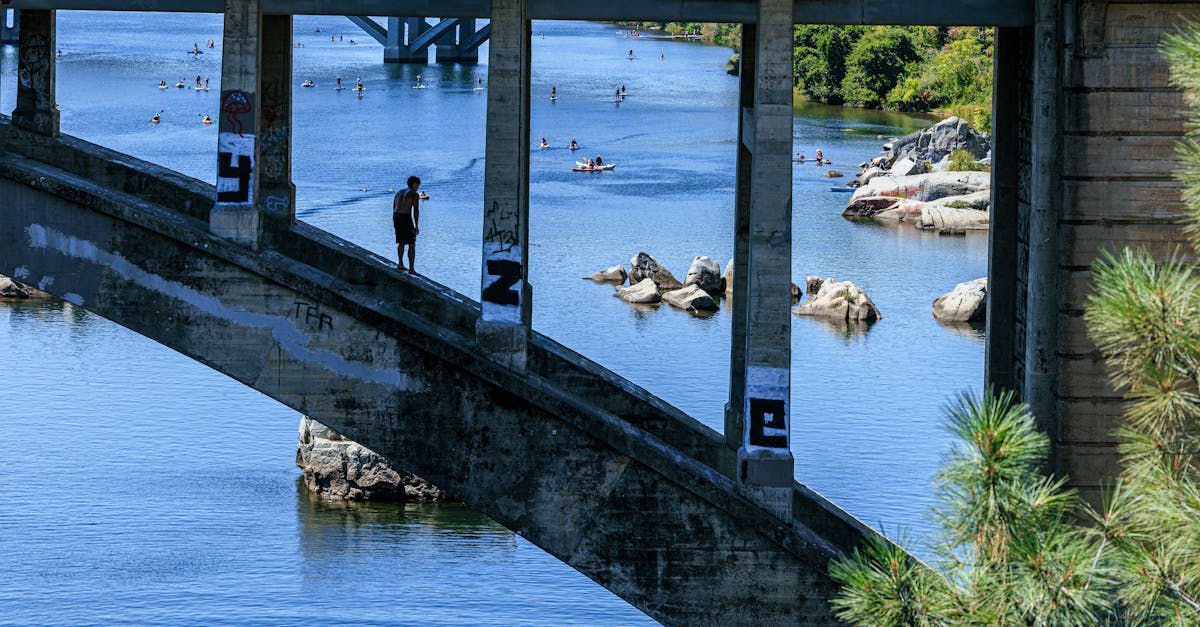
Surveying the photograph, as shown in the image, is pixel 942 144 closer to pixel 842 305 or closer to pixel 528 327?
pixel 842 305

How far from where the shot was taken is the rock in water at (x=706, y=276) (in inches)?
2489

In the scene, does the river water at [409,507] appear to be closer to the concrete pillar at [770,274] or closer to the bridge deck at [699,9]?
the concrete pillar at [770,274]

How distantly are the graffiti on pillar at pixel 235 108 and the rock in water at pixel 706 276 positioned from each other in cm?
4116

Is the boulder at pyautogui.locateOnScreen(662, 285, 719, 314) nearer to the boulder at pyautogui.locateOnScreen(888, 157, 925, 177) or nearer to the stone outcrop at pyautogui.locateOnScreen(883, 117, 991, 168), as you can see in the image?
the boulder at pyautogui.locateOnScreen(888, 157, 925, 177)

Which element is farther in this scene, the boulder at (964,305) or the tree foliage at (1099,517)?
the boulder at (964,305)

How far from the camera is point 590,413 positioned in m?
22.4

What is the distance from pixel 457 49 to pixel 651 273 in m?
94.7

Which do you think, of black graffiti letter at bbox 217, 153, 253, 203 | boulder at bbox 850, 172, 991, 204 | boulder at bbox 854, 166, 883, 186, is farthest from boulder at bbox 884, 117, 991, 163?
black graffiti letter at bbox 217, 153, 253, 203

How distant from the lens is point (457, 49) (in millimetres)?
154875

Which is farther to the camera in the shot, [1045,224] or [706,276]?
[706,276]

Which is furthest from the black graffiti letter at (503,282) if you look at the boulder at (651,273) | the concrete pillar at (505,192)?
the boulder at (651,273)

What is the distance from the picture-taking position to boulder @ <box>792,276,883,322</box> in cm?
5997

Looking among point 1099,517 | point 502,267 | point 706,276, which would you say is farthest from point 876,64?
point 1099,517

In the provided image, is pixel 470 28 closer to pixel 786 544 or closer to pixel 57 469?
pixel 57 469
